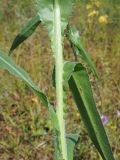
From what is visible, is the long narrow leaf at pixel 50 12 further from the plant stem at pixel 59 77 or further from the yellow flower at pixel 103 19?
the yellow flower at pixel 103 19

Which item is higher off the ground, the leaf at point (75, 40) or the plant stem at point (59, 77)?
the leaf at point (75, 40)

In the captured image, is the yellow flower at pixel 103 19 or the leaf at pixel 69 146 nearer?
the leaf at pixel 69 146

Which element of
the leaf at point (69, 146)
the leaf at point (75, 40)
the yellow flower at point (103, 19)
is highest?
the yellow flower at point (103, 19)

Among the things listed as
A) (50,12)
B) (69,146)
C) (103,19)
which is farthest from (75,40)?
(103,19)

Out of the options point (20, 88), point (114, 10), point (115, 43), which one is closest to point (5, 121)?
point (20, 88)

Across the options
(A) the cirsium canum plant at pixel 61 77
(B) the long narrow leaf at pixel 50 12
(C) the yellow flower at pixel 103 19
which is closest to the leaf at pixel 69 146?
(A) the cirsium canum plant at pixel 61 77

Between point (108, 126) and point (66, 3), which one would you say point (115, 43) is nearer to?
point (108, 126)

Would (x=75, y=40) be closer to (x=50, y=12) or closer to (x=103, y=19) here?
(x=50, y=12)
